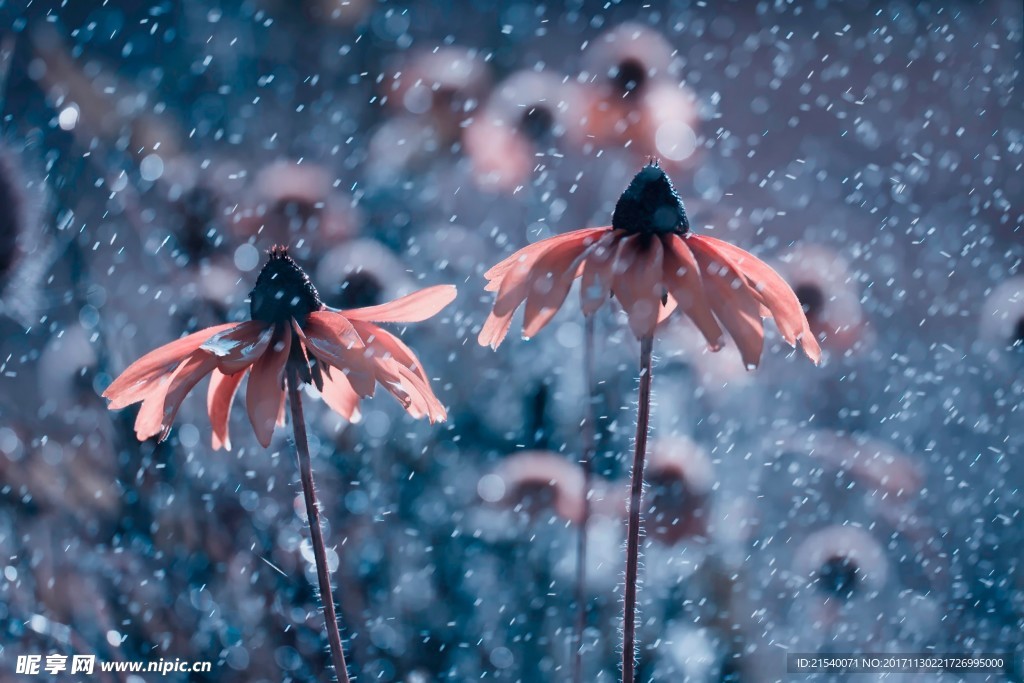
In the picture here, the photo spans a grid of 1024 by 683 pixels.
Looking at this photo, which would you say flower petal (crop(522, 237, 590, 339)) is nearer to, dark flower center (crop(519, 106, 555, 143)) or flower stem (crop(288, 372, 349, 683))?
flower stem (crop(288, 372, 349, 683))

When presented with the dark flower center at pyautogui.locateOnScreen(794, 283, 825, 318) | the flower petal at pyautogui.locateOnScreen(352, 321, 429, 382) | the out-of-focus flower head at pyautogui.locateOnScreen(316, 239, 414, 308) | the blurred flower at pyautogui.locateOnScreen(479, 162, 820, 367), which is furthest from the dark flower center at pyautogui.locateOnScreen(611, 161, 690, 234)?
the dark flower center at pyautogui.locateOnScreen(794, 283, 825, 318)

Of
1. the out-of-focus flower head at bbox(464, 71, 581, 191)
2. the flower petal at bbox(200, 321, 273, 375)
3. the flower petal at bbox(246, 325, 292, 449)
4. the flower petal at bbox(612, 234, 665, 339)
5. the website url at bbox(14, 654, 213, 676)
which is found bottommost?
the website url at bbox(14, 654, 213, 676)

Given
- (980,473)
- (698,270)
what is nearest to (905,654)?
(980,473)

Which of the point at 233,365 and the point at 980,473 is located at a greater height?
the point at 233,365

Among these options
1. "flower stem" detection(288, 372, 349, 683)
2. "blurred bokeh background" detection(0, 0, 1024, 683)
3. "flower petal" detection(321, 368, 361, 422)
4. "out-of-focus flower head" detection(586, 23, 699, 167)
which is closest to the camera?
"flower stem" detection(288, 372, 349, 683)

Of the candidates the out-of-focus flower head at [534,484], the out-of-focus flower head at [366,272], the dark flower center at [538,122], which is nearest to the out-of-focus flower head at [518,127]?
the dark flower center at [538,122]

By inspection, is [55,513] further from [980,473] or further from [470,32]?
[980,473]

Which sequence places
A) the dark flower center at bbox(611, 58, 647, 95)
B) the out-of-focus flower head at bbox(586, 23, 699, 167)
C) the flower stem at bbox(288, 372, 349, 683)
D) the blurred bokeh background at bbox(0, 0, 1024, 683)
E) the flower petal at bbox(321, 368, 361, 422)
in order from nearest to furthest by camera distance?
1. the flower stem at bbox(288, 372, 349, 683)
2. the flower petal at bbox(321, 368, 361, 422)
3. the blurred bokeh background at bbox(0, 0, 1024, 683)
4. the out-of-focus flower head at bbox(586, 23, 699, 167)
5. the dark flower center at bbox(611, 58, 647, 95)
